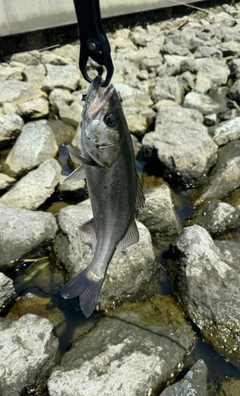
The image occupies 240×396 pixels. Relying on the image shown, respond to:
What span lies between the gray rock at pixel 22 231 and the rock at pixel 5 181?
1.06m

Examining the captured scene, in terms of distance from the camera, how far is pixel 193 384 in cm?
415

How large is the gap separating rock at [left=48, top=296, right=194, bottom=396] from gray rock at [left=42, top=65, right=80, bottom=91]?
6.93 meters

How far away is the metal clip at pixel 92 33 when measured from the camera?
8.42 feet

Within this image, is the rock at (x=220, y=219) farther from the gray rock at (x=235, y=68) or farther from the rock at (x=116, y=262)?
the gray rock at (x=235, y=68)

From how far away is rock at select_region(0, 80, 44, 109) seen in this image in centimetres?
925

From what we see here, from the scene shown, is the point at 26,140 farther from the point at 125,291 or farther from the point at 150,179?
the point at 125,291

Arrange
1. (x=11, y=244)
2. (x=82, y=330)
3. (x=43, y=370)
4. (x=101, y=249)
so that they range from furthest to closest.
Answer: (x=11, y=244), (x=82, y=330), (x=43, y=370), (x=101, y=249)

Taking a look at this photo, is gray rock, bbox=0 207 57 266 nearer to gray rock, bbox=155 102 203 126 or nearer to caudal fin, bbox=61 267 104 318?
caudal fin, bbox=61 267 104 318

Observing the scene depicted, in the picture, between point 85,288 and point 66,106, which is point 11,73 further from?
point 85,288

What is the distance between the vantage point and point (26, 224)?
578 centimetres

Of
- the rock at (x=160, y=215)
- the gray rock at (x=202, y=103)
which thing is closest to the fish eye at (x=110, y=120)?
the rock at (x=160, y=215)

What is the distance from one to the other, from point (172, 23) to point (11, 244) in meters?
12.6

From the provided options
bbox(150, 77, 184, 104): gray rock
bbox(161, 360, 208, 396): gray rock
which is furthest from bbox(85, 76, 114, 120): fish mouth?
bbox(150, 77, 184, 104): gray rock

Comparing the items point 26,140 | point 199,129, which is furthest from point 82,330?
point 199,129
